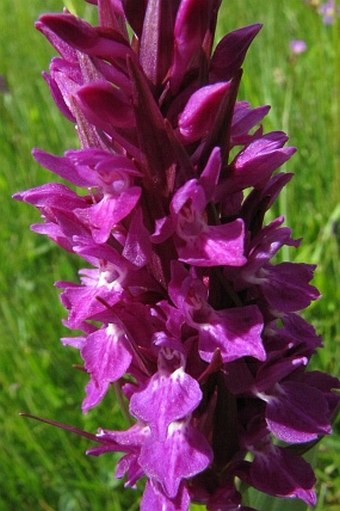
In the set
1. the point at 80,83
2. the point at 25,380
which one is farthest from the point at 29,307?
the point at 80,83

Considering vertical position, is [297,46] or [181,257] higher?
[181,257]

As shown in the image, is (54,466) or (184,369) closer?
(184,369)

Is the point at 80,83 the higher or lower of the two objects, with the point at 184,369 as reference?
higher

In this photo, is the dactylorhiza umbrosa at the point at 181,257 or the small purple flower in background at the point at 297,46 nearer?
the dactylorhiza umbrosa at the point at 181,257

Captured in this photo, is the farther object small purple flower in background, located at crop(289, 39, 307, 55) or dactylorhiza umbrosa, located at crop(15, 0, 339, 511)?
small purple flower in background, located at crop(289, 39, 307, 55)

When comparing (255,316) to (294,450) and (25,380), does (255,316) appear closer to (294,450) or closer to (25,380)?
(294,450)

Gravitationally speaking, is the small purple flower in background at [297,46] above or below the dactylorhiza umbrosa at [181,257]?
below

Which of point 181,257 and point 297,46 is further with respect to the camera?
point 297,46

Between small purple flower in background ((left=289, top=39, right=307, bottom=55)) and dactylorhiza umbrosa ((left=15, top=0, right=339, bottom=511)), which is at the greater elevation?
dactylorhiza umbrosa ((left=15, top=0, right=339, bottom=511))
